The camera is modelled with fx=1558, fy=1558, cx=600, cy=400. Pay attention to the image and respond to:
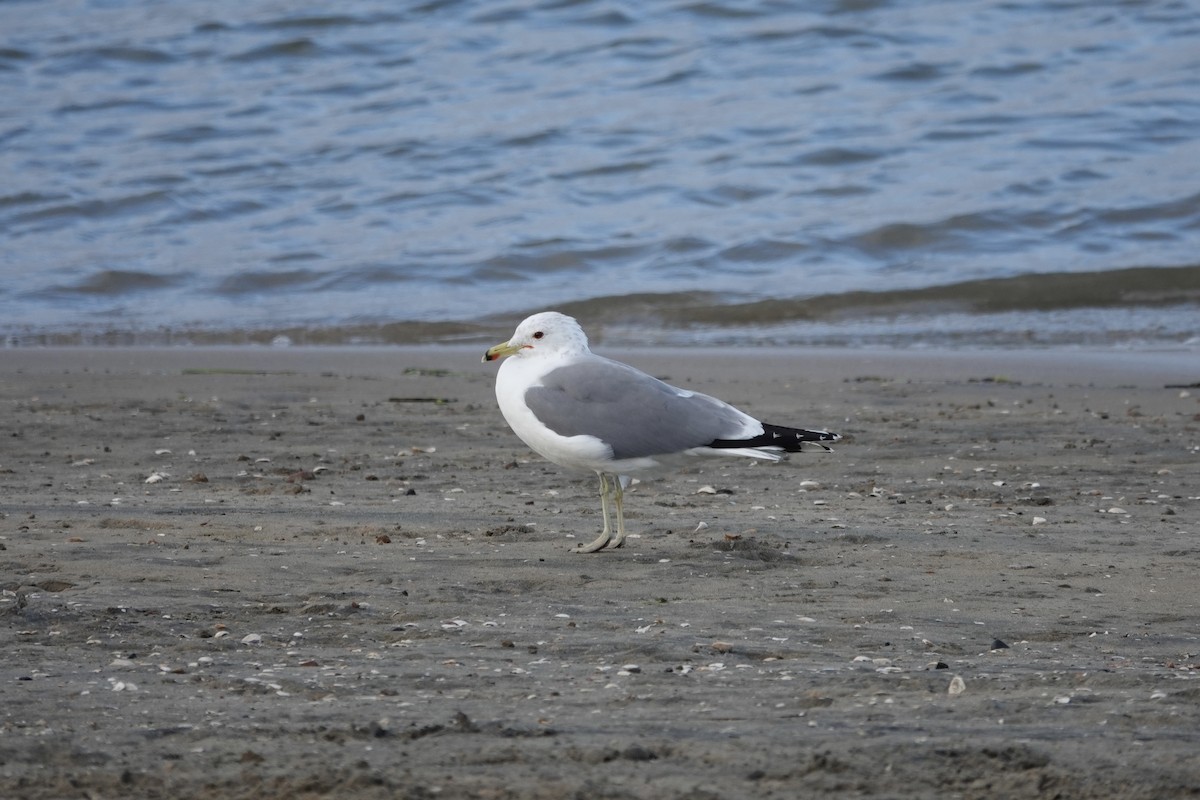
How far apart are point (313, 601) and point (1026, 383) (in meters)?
6.23

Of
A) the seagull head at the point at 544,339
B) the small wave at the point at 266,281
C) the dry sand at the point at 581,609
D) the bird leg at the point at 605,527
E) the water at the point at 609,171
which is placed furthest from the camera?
the small wave at the point at 266,281

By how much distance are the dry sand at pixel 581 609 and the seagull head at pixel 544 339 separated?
626 mm

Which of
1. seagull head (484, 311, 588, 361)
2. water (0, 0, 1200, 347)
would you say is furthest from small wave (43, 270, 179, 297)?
seagull head (484, 311, 588, 361)

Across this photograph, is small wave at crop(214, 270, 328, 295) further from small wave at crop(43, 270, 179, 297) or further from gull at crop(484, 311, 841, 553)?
gull at crop(484, 311, 841, 553)

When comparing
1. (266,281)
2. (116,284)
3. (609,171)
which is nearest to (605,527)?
(266,281)

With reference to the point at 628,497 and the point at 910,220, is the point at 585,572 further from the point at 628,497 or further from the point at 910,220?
the point at 910,220

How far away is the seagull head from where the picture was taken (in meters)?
5.59

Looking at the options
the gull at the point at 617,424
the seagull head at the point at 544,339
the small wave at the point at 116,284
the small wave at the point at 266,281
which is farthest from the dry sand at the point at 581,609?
the small wave at the point at 116,284

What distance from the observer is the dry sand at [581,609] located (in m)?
2.89

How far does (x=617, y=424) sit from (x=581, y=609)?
120 cm

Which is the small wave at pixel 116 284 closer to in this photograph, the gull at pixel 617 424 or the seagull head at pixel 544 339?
the seagull head at pixel 544 339

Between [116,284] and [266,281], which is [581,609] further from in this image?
[116,284]

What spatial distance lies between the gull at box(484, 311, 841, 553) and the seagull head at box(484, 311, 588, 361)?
33mm

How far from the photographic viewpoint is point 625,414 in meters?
5.37
